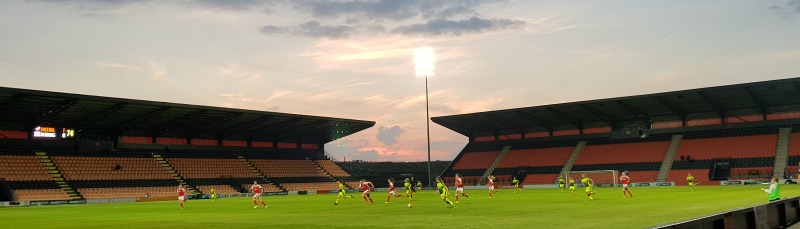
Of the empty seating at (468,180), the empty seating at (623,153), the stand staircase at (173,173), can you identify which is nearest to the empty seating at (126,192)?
the stand staircase at (173,173)

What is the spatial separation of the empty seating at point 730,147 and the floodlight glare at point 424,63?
29673mm

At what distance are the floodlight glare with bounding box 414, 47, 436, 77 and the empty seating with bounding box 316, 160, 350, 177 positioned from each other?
2564 cm

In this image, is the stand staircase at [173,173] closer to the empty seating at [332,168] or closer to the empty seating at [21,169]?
the empty seating at [21,169]

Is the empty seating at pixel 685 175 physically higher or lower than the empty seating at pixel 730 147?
lower

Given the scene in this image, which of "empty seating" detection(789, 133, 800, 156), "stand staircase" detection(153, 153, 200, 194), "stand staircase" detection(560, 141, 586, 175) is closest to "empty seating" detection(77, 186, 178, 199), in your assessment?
"stand staircase" detection(153, 153, 200, 194)

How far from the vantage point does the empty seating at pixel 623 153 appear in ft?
238

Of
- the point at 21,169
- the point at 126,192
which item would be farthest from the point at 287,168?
the point at 21,169

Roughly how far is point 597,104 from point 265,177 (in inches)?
1536

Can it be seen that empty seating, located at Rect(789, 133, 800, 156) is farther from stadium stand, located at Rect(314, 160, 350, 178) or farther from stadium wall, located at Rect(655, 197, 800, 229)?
stadium stand, located at Rect(314, 160, 350, 178)

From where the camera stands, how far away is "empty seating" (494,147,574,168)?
79750 millimetres

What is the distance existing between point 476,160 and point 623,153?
20.5 m

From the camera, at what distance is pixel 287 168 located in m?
79.3

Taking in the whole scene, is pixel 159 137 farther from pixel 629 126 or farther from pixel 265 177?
pixel 629 126

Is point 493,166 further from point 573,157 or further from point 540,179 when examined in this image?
point 573,157
